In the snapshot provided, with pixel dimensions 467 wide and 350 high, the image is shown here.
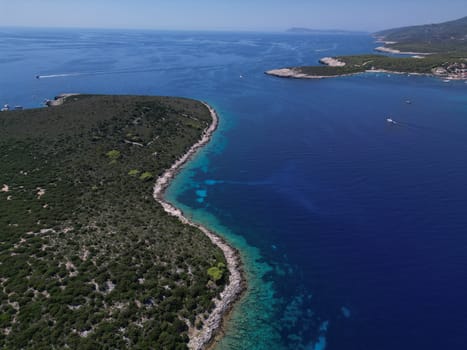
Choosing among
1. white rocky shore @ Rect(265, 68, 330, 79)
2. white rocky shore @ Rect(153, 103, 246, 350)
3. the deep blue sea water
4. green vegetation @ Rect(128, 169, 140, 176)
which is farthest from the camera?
white rocky shore @ Rect(265, 68, 330, 79)

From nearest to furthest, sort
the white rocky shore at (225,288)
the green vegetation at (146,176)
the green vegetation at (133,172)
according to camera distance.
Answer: the white rocky shore at (225,288) → the green vegetation at (146,176) → the green vegetation at (133,172)

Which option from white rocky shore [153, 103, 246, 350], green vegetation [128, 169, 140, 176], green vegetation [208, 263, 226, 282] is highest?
green vegetation [128, 169, 140, 176]

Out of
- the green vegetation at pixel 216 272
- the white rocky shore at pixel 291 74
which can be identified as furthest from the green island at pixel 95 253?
the white rocky shore at pixel 291 74

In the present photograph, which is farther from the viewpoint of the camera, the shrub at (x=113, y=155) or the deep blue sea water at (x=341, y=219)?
the shrub at (x=113, y=155)

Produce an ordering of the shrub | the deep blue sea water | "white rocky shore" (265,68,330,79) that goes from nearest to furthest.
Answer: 1. the deep blue sea water
2. the shrub
3. "white rocky shore" (265,68,330,79)

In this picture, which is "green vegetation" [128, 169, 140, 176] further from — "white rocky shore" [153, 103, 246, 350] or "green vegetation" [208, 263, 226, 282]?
"green vegetation" [208, 263, 226, 282]

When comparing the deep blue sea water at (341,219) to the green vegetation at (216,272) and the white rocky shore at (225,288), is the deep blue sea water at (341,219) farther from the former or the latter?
the green vegetation at (216,272)

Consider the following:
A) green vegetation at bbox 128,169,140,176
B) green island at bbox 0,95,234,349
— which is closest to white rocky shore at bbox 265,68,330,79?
green island at bbox 0,95,234,349

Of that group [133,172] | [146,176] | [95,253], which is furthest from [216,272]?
[133,172]
